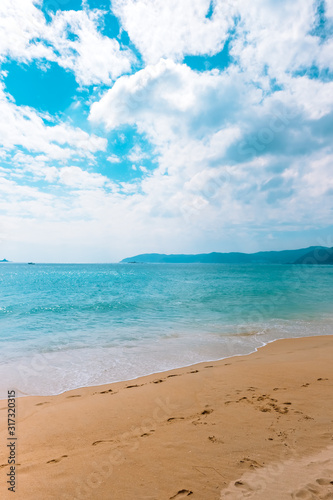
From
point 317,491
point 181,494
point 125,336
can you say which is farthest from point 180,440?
point 125,336

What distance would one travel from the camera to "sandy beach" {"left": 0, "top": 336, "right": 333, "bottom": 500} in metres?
3.64

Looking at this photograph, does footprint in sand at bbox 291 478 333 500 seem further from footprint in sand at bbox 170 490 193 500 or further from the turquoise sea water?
the turquoise sea water

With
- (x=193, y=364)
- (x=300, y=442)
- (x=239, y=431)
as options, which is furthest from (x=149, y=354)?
(x=300, y=442)

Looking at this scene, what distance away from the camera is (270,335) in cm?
1420

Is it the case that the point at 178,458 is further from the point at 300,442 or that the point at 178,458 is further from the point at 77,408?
the point at 77,408

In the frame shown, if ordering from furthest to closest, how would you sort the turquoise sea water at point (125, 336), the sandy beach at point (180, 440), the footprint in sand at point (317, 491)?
the turquoise sea water at point (125, 336), the sandy beach at point (180, 440), the footprint in sand at point (317, 491)

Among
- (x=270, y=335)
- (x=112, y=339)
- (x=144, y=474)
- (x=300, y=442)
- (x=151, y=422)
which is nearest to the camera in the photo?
(x=144, y=474)

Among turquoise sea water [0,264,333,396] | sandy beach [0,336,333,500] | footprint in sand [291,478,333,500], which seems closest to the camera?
footprint in sand [291,478,333,500]

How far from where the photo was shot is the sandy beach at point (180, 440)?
11.9 feet

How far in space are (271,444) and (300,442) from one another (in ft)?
1.80

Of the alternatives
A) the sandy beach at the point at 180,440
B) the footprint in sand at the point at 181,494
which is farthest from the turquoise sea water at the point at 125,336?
the footprint in sand at the point at 181,494

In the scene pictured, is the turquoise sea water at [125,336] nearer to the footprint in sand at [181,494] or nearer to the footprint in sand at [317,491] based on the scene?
the footprint in sand at [181,494]

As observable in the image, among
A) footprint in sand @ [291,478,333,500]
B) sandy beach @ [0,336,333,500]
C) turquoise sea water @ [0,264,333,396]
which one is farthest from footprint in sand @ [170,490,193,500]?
turquoise sea water @ [0,264,333,396]

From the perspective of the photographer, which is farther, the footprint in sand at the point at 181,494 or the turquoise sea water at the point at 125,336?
the turquoise sea water at the point at 125,336
